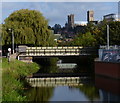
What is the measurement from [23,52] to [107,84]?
74.4 feet

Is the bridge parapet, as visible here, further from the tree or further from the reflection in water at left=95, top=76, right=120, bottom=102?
the reflection in water at left=95, top=76, right=120, bottom=102

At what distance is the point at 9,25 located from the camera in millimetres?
56969

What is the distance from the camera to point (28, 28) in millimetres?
57281

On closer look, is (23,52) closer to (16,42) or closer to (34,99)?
(16,42)

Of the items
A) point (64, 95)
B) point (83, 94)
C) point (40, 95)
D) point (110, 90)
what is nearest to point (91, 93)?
point (83, 94)

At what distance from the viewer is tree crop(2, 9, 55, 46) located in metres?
56.6

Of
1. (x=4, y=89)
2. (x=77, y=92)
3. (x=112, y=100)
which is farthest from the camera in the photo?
(x=77, y=92)

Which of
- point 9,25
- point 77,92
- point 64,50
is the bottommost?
point 77,92

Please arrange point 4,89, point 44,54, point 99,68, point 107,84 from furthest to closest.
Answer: point 44,54 → point 99,68 → point 107,84 → point 4,89

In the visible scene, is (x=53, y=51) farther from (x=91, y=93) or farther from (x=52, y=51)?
(x=91, y=93)

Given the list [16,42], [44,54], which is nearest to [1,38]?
[16,42]

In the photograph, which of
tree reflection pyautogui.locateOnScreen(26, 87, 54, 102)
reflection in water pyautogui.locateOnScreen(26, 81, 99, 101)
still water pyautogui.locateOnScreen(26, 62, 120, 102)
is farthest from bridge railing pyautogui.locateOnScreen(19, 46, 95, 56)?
tree reflection pyautogui.locateOnScreen(26, 87, 54, 102)

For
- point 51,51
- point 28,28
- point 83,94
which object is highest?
point 28,28

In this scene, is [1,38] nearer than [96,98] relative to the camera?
No
